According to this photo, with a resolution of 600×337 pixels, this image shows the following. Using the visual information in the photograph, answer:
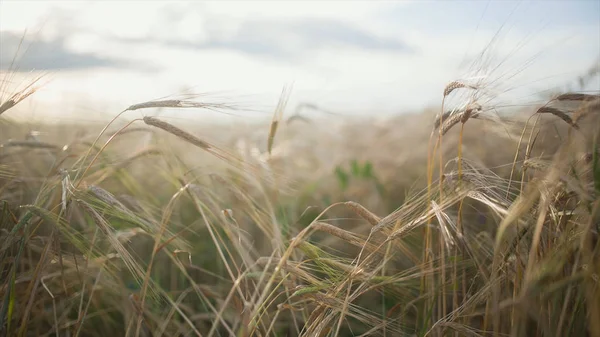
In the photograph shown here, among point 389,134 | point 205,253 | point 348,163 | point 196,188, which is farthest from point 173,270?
point 389,134

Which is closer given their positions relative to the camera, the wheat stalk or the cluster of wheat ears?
the cluster of wheat ears

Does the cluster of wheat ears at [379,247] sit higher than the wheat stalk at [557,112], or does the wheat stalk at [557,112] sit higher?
the wheat stalk at [557,112]

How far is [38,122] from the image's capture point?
110 inches

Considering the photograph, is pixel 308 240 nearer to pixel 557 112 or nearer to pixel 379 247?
pixel 379 247

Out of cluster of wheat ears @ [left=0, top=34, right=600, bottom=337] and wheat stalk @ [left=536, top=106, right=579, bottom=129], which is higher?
wheat stalk @ [left=536, top=106, right=579, bottom=129]

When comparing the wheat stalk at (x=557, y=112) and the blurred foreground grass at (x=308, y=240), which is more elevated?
the wheat stalk at (x=557, y=112)

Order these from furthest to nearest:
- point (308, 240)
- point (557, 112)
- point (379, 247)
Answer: point (308, 240) → point (557, 112) → point (379, 247)

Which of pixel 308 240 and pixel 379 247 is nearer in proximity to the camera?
pixel 379 247

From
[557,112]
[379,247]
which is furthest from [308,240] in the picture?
[557,112]

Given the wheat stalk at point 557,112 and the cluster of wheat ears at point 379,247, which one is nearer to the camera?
the cluster of wheat ears at point 379,247

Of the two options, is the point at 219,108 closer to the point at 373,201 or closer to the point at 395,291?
the point at 395,291

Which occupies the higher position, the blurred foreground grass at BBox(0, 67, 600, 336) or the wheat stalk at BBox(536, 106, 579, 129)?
the wheat stalk at BBox(536, 106, 579, 129)

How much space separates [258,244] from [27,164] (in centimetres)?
133

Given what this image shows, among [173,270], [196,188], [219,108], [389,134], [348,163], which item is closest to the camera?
[219,108]
